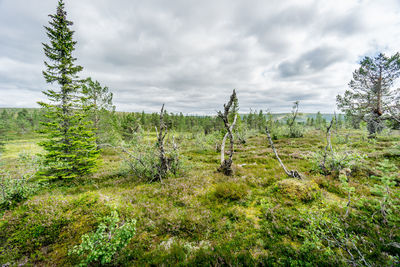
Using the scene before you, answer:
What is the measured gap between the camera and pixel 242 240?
4.38 metres

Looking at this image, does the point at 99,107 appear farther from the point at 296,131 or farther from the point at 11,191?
the point at 296,131

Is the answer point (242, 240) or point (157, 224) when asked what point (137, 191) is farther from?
point (242, 240)

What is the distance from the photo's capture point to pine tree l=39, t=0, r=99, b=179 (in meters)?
11.4

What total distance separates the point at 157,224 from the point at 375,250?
670 cm

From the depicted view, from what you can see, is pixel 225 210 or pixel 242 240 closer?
pixel 242 240

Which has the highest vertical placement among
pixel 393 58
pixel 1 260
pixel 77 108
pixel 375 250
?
pixel 393 58

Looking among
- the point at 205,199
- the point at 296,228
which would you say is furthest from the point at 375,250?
the point at 205,199

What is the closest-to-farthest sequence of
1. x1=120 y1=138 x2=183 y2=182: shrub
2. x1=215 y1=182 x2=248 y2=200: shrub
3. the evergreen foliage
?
x1=215 y1=182 x2=248 y2=200: shrub < x1=120 y1=138 x2=183 y2=182: shrub < the evergreen foliage

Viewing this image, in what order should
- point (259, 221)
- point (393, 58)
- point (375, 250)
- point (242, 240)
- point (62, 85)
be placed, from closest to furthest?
1. point (375, 250)
2. point (242, 240)
3. point (259, 221)
4. point (62, 85)
5. point (393, 58)

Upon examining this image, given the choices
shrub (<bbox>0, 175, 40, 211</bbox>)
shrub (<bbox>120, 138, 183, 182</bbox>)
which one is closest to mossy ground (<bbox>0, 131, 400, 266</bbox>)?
shrub (<bbox>0, 175, 40, 211</bbox>)

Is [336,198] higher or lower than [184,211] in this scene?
higher

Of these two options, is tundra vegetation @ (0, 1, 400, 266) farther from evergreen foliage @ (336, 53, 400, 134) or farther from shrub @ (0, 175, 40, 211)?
evergreen foliage @ (336, 53, 400, 134)

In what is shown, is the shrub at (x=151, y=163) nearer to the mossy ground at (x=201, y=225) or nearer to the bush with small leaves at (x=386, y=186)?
the mossy ground at (x=201, y=225)

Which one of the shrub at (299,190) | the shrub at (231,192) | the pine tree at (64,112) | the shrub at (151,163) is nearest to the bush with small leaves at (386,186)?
the shrub at (299,190)
